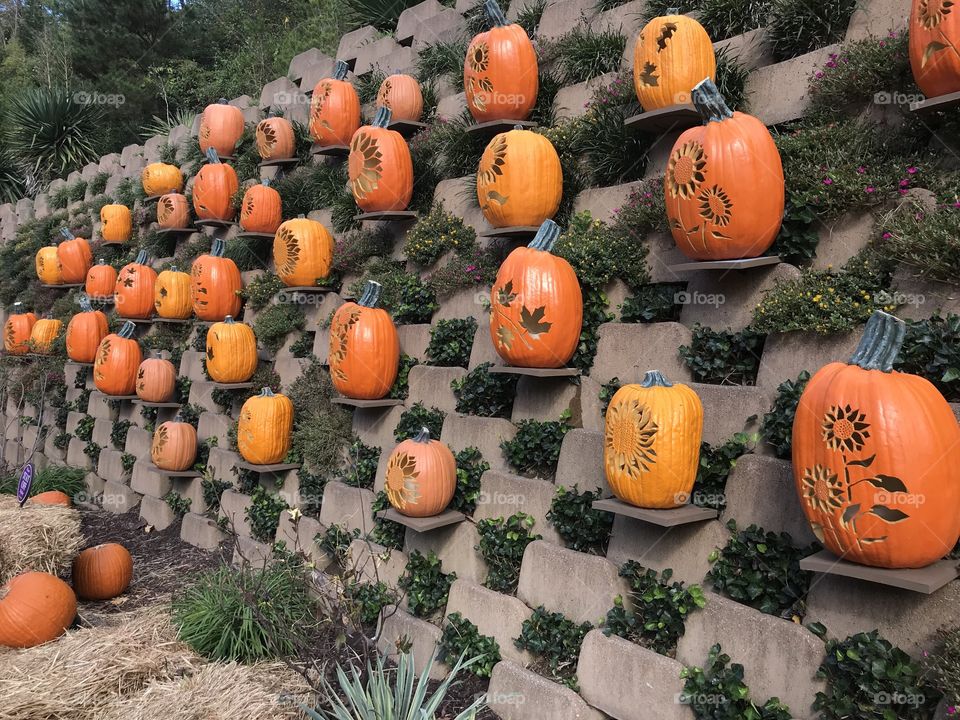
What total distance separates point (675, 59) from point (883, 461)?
7.92 ft

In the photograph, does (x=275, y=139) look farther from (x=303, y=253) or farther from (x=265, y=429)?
(x=265, y=429)

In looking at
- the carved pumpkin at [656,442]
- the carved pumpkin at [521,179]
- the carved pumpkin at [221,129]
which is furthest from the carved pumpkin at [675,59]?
the carved pumpkin at [221,129]

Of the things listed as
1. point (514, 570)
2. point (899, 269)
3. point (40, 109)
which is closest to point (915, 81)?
point (899, 269)

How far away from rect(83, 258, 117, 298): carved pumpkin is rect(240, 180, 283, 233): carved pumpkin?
3.12 metres

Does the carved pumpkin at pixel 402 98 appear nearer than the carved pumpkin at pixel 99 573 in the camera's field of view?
No

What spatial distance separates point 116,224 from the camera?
938cm

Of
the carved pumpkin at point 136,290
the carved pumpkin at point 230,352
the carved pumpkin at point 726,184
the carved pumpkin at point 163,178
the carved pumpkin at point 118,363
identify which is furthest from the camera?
the carved pumpkin at point 163,178

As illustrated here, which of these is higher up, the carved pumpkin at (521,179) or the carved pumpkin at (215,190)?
the carved pumpkin at (215,190)

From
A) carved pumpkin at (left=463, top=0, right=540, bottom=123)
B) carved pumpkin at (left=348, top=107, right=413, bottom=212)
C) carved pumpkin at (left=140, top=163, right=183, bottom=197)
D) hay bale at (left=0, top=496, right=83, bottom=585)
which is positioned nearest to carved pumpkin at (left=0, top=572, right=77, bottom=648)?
hay bale at (left=0, top=496, right=83, bottom=585)

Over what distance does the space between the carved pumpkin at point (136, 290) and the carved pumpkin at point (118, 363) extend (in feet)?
1.47

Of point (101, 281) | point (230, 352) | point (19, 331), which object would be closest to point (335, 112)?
point (230, 352)

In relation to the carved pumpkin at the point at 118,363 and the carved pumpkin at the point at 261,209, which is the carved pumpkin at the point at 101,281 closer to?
the carved pumpkin at the point at 118,363

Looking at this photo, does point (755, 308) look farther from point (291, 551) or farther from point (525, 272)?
point (291, 551)

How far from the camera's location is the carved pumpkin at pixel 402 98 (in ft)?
19.2
